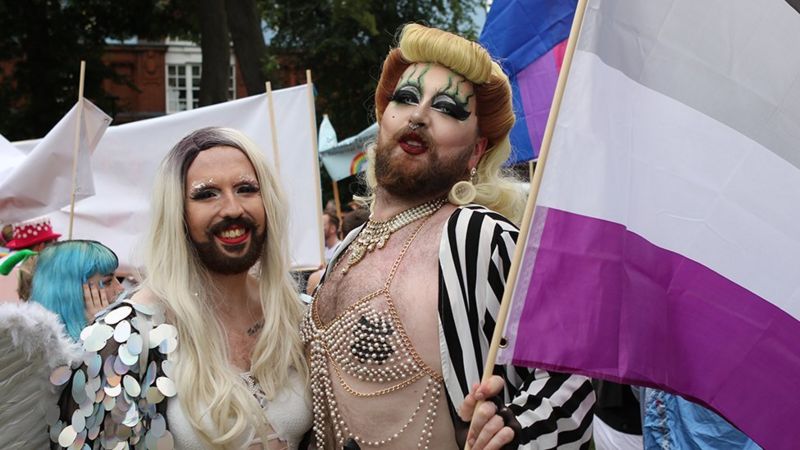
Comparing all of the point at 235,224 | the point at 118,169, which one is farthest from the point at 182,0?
the point at 235,224

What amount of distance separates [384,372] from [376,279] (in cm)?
30

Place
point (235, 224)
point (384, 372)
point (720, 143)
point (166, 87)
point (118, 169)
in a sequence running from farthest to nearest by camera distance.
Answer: point (166, 87), point (118, 169), point (235, 224), point (384, 372), point (720, 143)

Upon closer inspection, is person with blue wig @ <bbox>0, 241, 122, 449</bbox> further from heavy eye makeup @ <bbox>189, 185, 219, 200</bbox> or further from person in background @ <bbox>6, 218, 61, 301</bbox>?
person in background @ <bbox>6, 218, 61, 301</bbox>

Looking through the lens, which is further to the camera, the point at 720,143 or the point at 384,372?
the point at 384,372

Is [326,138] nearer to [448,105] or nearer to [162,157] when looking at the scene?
[162,157]

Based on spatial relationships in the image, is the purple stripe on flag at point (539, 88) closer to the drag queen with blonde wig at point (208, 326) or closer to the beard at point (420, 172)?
the beard at point (420, 172)

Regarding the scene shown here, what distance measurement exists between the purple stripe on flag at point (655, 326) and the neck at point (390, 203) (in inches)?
A: 27.9

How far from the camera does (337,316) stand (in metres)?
2.98

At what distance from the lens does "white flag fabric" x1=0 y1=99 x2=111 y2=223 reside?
5668 mm

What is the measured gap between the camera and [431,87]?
3.02 meters

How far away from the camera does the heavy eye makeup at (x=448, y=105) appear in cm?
300

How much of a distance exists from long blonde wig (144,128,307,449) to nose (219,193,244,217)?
0.39 ft

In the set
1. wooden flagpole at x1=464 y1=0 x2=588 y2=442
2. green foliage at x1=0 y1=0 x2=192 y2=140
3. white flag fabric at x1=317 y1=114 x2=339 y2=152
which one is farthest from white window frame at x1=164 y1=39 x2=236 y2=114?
wooden flagpole at x1=464 y1=0 x2=588 y2=442

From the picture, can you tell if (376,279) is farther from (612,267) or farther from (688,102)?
(688,102)
